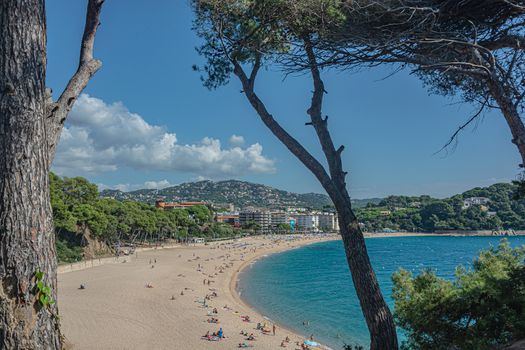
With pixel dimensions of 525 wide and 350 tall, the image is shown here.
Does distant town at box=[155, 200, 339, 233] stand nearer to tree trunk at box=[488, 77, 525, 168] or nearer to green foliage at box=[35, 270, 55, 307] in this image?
tree trunk at box=[488, 77, 525, 168]

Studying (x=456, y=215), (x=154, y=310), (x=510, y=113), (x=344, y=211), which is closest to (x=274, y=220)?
(x=456, y=215)

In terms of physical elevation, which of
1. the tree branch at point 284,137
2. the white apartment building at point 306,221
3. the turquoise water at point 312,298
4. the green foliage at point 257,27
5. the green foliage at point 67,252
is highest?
the green foliage at point 257,27

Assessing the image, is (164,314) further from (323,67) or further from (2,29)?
(2,29)

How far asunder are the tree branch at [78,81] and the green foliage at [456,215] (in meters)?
80.6

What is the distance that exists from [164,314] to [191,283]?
9.30 meters

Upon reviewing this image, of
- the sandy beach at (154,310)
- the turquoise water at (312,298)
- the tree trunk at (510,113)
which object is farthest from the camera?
the turquoise water at (312,298)

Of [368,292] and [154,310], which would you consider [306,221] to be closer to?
[154,310]

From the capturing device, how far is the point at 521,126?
325 centimetres

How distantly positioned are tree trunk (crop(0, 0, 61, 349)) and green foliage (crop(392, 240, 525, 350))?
3692 mm

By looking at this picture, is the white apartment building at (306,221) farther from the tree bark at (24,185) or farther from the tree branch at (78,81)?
the tree bark at (24,185)

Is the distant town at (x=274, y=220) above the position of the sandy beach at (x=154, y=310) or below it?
above

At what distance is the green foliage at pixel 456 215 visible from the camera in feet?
283

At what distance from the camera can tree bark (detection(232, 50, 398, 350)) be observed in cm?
334

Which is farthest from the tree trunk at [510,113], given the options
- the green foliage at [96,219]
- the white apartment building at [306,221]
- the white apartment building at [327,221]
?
the white apartment building at [327,221]
